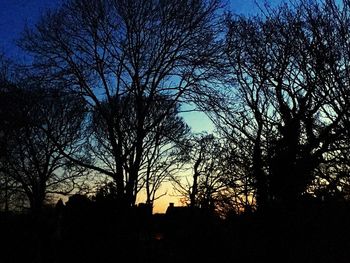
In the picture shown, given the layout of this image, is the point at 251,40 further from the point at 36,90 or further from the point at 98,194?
the point at 36,90

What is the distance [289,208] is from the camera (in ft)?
28.0

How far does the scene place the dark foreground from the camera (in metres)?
7.85

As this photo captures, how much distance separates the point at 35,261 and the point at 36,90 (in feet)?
22.4

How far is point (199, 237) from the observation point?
10.1m

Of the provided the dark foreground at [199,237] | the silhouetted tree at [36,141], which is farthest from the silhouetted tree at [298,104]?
the silhouetted tree at [36,141]

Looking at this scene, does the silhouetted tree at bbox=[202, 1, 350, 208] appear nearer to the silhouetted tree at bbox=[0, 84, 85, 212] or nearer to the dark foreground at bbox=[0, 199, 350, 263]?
the dark foreground at bbox=[0, 199, 350, 263]

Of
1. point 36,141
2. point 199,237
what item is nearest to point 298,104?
point 199,237

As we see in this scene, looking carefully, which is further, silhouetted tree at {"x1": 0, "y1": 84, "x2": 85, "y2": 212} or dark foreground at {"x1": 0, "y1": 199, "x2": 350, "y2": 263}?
silhouetted tree at {"x1": 0, "y1": 84, "x2": 85, "y2": 212}

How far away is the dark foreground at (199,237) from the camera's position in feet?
25.7

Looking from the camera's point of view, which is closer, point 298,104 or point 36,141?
point 298,104

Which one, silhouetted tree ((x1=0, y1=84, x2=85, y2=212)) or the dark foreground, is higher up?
silhouetted tree ((x1=0, y1=84, x2=85, y2=212))

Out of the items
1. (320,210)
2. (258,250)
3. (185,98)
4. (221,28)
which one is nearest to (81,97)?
(185,98)

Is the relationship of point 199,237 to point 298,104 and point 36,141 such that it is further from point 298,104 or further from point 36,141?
point 36,141

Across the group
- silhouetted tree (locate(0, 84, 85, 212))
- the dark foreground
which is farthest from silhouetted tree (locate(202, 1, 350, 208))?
silhouetted tree (locate(0, 84, 85, 212))
